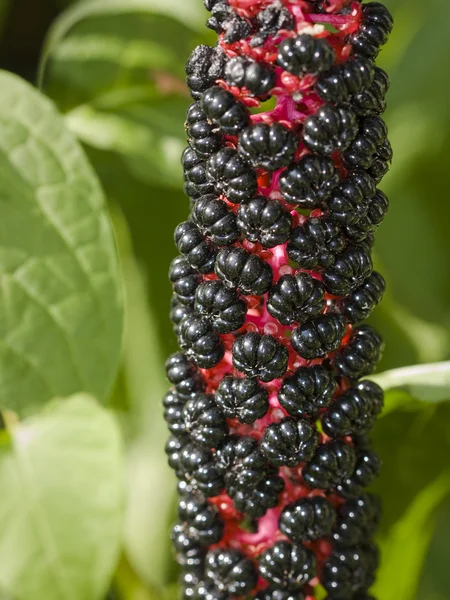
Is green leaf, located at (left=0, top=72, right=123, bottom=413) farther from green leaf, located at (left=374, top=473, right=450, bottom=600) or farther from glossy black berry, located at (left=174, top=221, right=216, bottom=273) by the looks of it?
green leaf, located at (left=374, top=473, right=450, bottom=600)

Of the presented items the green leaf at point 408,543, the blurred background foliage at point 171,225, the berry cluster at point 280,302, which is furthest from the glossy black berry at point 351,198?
the green leaf at point 408,543

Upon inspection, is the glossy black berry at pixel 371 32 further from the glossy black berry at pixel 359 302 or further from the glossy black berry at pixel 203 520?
the glossy black berry at pixel 203 520

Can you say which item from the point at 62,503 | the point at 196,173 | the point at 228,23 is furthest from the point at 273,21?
the point at 62,503

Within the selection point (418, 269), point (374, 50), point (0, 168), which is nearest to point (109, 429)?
point (0, 168)

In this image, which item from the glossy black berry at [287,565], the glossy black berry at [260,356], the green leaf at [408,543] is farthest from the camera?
the green leaf at [408,543]

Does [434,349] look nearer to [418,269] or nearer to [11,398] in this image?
[418,269]

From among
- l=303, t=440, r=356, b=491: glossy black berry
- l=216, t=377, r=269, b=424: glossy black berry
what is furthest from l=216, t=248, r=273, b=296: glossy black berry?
l=303, t=440, r=356, b=491: glossy black berry
